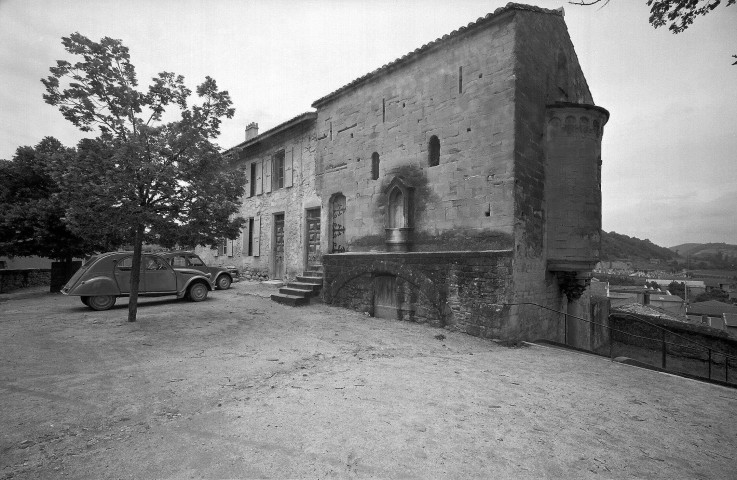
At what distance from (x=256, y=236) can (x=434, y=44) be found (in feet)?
39.3

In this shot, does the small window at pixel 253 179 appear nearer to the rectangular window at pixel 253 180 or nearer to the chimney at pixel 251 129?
the rectangular window at pixel 253 180

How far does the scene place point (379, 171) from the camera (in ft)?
34.2

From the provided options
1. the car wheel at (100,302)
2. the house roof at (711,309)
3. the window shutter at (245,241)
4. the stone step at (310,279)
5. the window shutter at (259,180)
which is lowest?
the house roof at (711,309)

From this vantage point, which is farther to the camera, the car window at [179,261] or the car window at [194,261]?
the car window at [194,261]

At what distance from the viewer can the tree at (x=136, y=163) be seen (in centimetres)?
679

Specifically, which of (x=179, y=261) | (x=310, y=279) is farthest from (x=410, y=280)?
(x=179, y=261)

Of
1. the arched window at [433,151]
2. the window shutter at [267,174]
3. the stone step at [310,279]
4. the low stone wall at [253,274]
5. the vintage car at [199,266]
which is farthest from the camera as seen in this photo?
the window shutter at [267,174]

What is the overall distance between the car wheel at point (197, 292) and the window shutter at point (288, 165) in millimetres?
5825

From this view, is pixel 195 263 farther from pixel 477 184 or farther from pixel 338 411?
pixel 338 411

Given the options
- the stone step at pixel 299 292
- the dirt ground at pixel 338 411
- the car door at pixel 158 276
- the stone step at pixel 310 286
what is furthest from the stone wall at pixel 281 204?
the dirt ground at pixel 338 411

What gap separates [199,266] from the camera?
12.9 m

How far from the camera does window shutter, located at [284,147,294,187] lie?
1505 cm

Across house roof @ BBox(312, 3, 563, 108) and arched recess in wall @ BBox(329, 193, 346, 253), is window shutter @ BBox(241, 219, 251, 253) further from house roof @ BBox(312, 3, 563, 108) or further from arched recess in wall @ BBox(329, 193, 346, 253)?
house roof @ BBox(312, 3, 563, 108)

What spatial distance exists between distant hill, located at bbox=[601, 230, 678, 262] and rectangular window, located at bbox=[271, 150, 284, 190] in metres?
78.6
